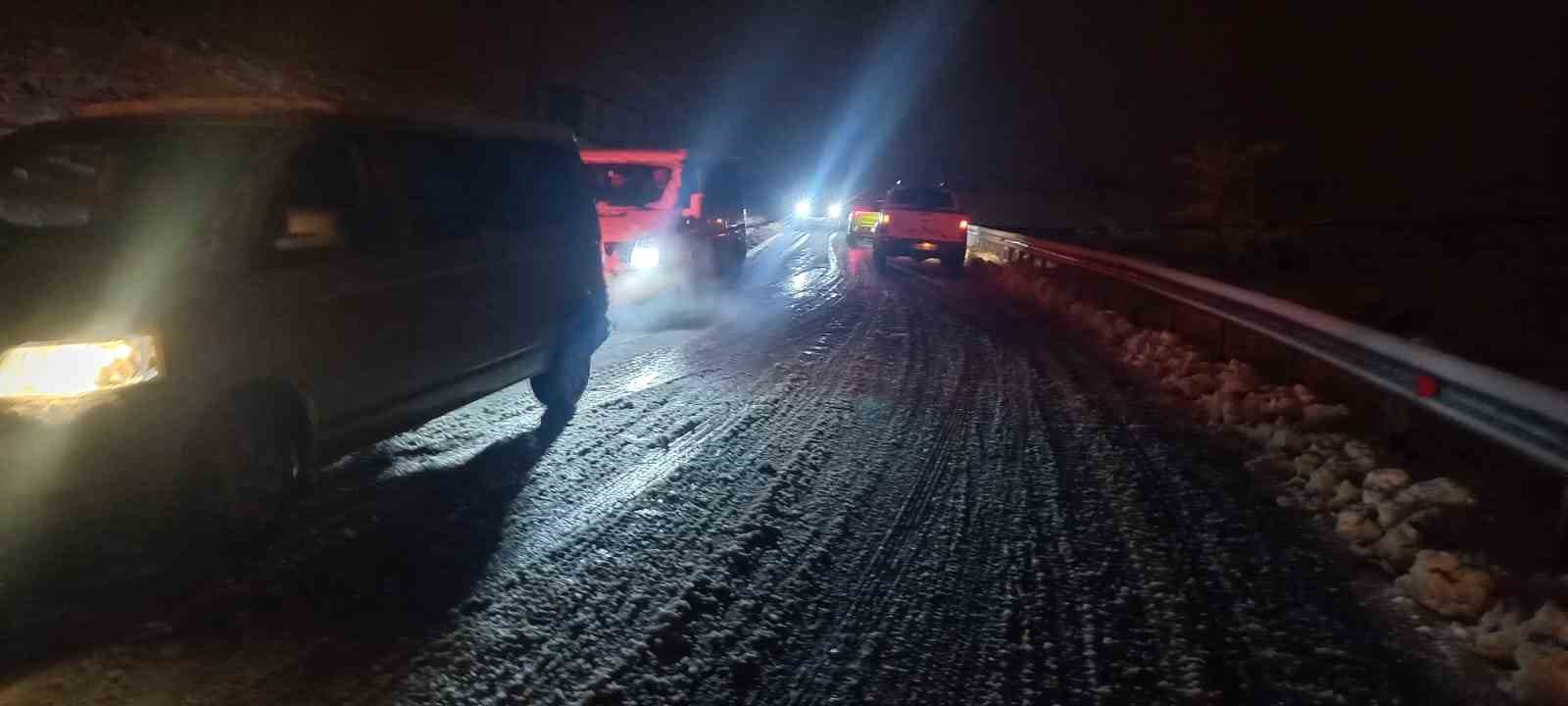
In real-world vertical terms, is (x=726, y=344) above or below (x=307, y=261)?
below

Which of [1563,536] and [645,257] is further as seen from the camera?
[645,257]

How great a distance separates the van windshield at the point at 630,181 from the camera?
14.2m

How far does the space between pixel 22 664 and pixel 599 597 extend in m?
1.93

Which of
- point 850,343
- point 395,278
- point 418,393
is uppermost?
point 395,278

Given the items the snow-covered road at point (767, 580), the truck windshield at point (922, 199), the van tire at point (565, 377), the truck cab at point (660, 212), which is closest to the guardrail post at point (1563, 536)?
the snow-covered road at point (767, 580)

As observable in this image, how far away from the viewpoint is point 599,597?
14.4 ft

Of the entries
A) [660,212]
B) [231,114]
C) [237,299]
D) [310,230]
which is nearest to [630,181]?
[660,212]

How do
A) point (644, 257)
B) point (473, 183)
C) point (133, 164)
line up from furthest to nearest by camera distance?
point (644, 257)
point (473, 183)
point (133, 164)

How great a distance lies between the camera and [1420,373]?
19.9ft

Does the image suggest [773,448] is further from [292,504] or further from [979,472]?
[292,504]

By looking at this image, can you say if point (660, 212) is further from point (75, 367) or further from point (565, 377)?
point (75, 367)

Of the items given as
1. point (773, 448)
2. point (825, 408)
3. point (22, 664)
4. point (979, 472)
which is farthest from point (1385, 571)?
point (22, 664)

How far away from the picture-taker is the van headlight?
3.86 meters

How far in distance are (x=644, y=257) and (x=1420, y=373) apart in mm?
9419
